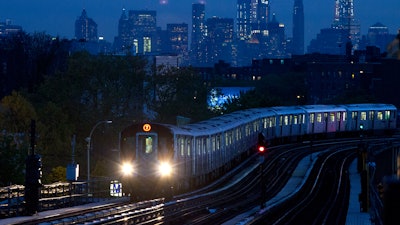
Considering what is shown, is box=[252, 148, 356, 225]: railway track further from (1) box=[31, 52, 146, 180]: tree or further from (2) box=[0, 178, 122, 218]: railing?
(1) box=[31, 52, 146, 180]: tree

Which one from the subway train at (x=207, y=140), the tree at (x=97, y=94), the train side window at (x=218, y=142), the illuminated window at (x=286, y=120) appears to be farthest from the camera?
the tree at (x=97, y=94)

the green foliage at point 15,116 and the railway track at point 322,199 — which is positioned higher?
the green foliage at point 15,116

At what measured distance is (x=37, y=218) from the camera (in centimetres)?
2752

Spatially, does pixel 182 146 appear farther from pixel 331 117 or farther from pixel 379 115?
pixel 379 115

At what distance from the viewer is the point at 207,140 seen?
51.1 meters

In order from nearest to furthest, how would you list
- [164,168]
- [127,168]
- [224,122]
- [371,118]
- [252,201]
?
[127,168], [164,168], [252,201], [224,122], [371,118]

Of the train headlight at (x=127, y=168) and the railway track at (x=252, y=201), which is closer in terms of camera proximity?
the railway track at (x=252, y=201)

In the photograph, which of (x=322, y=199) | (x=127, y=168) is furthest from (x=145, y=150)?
(x=322, y=199)

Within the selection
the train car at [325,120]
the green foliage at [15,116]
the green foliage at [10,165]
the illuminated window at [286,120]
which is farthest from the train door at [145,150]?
the train car at [325,120]

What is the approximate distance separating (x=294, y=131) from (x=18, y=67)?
57.2 m

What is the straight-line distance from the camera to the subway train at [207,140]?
1547 inches

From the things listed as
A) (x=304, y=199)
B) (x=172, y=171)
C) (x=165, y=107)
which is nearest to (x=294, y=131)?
(x=165, y=107)

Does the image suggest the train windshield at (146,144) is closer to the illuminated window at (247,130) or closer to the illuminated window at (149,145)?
the illuminated window at (149,145)

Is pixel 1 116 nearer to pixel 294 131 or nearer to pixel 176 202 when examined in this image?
pixel 294 131
